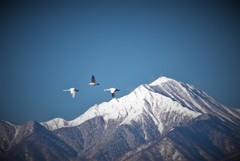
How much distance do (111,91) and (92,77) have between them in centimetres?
491

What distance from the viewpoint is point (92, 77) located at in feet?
279

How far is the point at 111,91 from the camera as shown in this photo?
86.4 meters

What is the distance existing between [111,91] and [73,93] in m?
7.75

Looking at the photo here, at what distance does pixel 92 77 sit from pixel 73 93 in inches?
194

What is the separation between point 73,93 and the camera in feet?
277
